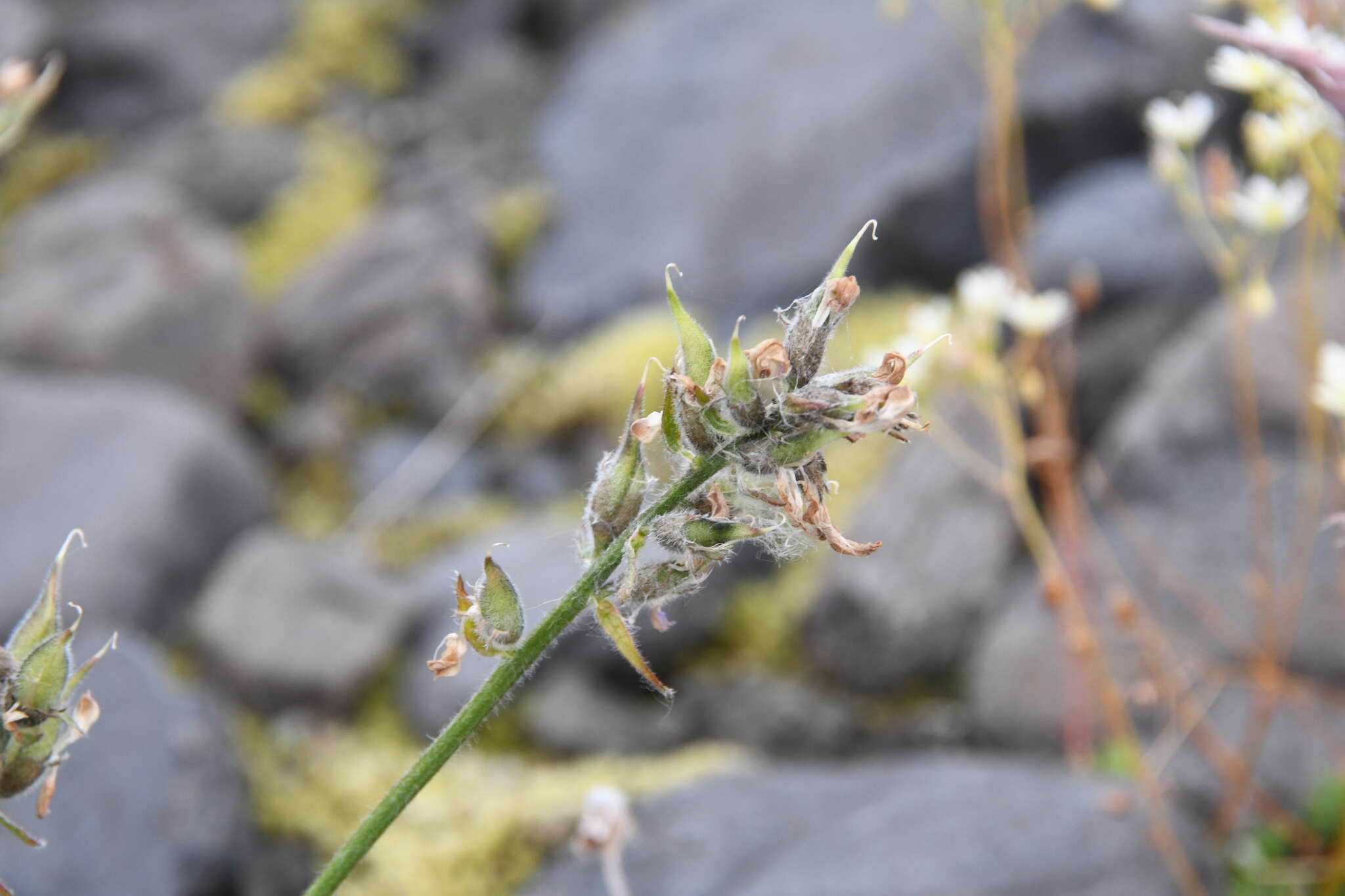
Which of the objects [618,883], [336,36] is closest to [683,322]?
[618,883]

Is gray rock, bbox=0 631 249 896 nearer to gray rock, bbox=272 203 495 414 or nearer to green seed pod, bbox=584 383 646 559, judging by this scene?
green seed pod, bbox=584 383 646 559

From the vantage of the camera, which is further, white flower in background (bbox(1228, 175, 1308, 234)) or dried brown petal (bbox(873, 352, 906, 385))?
white flower in background (bbox(1228, 175, 1308, 234))

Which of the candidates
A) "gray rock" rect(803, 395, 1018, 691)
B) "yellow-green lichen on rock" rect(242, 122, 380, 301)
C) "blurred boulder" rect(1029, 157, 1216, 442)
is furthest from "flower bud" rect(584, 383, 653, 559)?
"yellow-green lichen on rock" rect(242, 122, 380, 301)

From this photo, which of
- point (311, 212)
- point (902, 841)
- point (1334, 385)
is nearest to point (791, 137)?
point (311, 212)

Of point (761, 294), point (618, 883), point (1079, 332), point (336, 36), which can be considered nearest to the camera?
point (618, 883)

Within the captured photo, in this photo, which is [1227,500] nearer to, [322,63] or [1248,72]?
[1248,72]

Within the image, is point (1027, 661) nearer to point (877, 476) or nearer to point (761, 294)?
point (877, 476)
